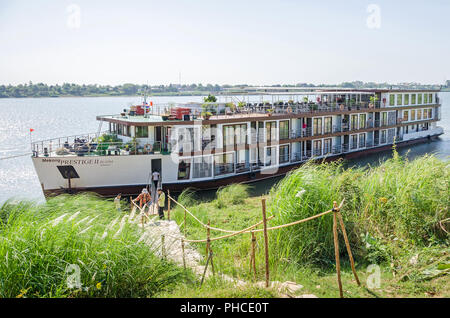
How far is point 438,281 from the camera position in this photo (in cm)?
712

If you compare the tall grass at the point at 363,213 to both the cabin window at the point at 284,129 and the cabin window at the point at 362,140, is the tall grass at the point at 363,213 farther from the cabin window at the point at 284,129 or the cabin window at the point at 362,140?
the cabin window at the point at 362,140

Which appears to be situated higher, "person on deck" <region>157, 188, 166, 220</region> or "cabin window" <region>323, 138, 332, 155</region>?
"cabin window" <region>323, 138, 332, 155</region>

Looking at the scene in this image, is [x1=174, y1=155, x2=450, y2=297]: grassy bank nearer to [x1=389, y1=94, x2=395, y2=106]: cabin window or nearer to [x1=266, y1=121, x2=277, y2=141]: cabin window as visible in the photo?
[x1=266, y1=121, x2=277, y2=141]: cabin window

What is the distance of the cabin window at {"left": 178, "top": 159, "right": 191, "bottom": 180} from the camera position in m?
22.3

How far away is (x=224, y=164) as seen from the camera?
2394 cm

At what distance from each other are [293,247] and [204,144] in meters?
14.3

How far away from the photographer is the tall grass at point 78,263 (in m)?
6.45

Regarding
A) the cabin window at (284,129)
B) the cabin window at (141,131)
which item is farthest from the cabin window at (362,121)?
the cabin window at (141,131)

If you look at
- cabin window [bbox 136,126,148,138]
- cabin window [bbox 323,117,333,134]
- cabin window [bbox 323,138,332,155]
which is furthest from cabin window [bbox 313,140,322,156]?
cabin window [bbox 136,126,148,138]

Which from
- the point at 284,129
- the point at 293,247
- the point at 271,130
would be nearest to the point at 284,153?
the point at 284,129

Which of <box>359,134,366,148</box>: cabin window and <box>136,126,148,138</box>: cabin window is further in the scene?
<box>359,134,366,148</box>: cabin window

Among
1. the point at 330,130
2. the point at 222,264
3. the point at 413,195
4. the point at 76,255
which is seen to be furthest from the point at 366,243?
the point at 330,130

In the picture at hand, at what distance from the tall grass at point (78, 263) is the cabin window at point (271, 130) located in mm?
19091

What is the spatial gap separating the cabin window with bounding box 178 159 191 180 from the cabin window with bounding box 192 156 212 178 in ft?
1.06
